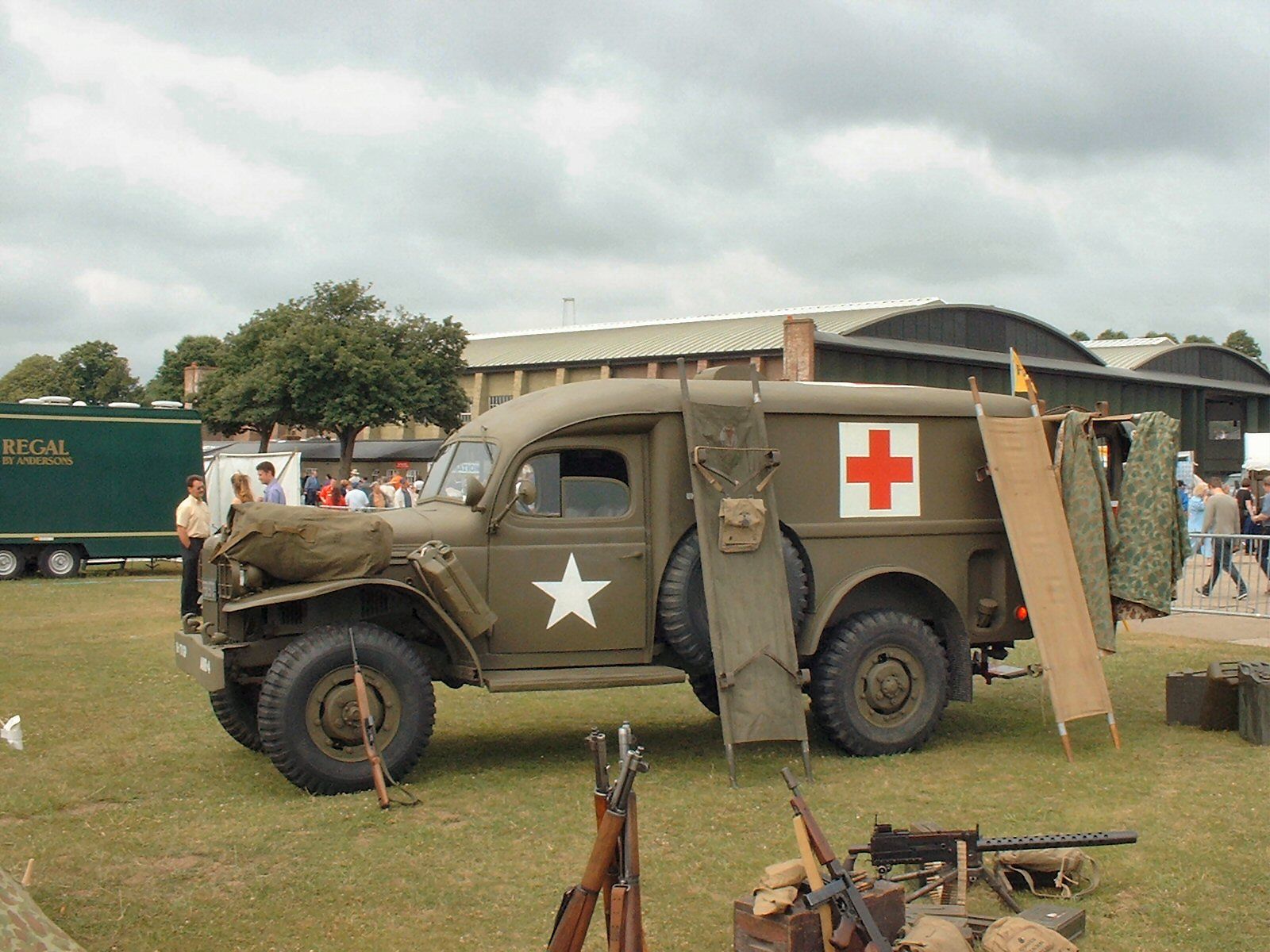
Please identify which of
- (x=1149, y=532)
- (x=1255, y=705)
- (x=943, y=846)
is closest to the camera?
(x=943, y=846)

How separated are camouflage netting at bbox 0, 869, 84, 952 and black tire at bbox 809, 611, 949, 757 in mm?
5036

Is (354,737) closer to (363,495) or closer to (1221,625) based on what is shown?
(1221,625)

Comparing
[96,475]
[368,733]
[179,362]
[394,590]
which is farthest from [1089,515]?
[179,362]

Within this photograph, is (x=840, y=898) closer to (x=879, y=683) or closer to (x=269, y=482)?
(x=879, y=683)

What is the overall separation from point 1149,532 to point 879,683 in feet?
7.24

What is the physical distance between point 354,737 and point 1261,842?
185 inches

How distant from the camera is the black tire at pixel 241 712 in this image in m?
8.31

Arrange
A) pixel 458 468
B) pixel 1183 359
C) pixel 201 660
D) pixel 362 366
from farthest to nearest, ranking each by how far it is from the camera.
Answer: pixel 1183 359 < pixel 362 366 < pixel 458 468 < pixel 201 660

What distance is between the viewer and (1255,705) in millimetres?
8820

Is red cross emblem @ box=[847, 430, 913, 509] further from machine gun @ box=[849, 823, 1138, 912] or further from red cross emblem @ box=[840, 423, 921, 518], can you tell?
machine gun @ box=[849, 823, 1138, 912]

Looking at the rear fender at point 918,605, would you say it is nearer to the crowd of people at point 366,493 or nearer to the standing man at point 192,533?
the standing man at point 192,533

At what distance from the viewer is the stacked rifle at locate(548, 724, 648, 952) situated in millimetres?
3930

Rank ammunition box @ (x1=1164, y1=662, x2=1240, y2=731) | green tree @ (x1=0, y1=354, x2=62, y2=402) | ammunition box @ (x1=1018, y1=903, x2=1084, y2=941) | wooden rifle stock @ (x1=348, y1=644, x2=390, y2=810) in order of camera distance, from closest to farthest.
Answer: ammunition box @ (x1=1018, y1=903, x2=1084, y2=941), wooden rifle stock @ (x1=348, y1=644, x2=390, y2=810), ammunition box @ (x1=1164, y1=662, x2=1240, y2=731), green tree @ (x1=0, y1=354, x2=62, y2=402)

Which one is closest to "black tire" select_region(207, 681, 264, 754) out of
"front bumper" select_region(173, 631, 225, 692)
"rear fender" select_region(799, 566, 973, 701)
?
"front bumper" select_region(173, 631, 225, 692)
